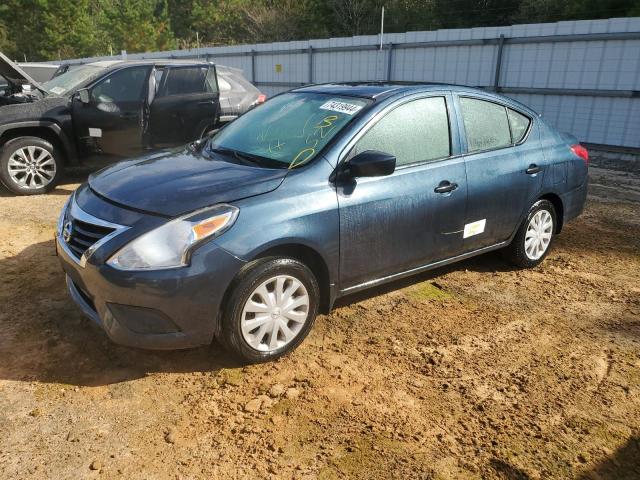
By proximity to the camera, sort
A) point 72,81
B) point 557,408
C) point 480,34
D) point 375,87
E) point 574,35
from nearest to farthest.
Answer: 1. point 557,408
2. point 375,87
3. point 72,81
4. point 574,35
5. point 480,34

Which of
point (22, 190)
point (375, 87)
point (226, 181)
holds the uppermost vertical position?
point (375, 87)

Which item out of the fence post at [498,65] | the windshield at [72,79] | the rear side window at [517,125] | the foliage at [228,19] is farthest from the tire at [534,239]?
the foliage at [228,19]

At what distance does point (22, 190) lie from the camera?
664 cm

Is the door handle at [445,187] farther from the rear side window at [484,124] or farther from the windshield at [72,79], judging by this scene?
the windshield at [72,79]

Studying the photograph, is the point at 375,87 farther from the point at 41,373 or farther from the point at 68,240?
the point at 41,373

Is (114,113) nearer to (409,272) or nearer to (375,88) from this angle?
(375,88)

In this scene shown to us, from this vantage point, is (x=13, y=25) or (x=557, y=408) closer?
→ (x=557, y=408)

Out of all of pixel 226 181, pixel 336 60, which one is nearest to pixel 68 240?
pixel 226 181

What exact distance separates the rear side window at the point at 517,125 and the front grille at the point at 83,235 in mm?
3277

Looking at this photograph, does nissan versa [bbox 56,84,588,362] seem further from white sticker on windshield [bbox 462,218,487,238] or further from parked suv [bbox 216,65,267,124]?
parked suv [bbox 216,65,267,124]

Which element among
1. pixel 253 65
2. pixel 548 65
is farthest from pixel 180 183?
pixel 253 65

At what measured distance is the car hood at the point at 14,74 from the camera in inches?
269

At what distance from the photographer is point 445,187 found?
12.4ft

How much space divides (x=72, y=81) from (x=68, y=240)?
497 centimetres
